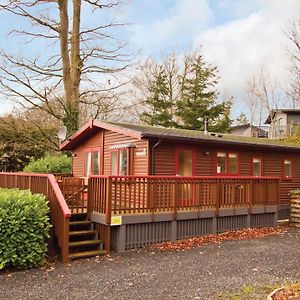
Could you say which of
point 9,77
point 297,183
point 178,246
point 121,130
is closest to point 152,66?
point 9,77

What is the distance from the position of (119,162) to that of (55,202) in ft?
15.5

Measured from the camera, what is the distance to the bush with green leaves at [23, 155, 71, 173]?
17266mm

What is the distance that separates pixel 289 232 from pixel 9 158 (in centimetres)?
1880

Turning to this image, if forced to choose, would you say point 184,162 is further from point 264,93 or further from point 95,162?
point 264,93

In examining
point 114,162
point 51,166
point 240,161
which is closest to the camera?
point 114,162

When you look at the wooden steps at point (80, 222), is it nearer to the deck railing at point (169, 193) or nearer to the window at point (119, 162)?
the deck railing at point (169, 193)

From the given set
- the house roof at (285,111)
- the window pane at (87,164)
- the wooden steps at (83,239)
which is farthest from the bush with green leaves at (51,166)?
the house roof at (285,111)

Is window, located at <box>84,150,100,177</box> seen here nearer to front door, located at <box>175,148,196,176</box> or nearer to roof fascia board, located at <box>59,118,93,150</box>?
roof fascia board, located at <box>59,118,93,150</box>

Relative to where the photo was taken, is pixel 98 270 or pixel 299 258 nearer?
pixel 98 270

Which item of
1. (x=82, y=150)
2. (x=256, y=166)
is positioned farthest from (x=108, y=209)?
(x=256, y=166)

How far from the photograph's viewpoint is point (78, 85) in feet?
66.9

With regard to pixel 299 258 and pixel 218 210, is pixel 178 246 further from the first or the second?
pixel 299 258

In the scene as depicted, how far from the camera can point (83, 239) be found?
9.32 metres

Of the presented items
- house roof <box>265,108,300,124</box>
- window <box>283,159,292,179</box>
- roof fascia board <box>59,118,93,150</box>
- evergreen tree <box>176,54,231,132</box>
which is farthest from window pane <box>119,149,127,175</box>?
house roof <box>265,108,300,124</box>
